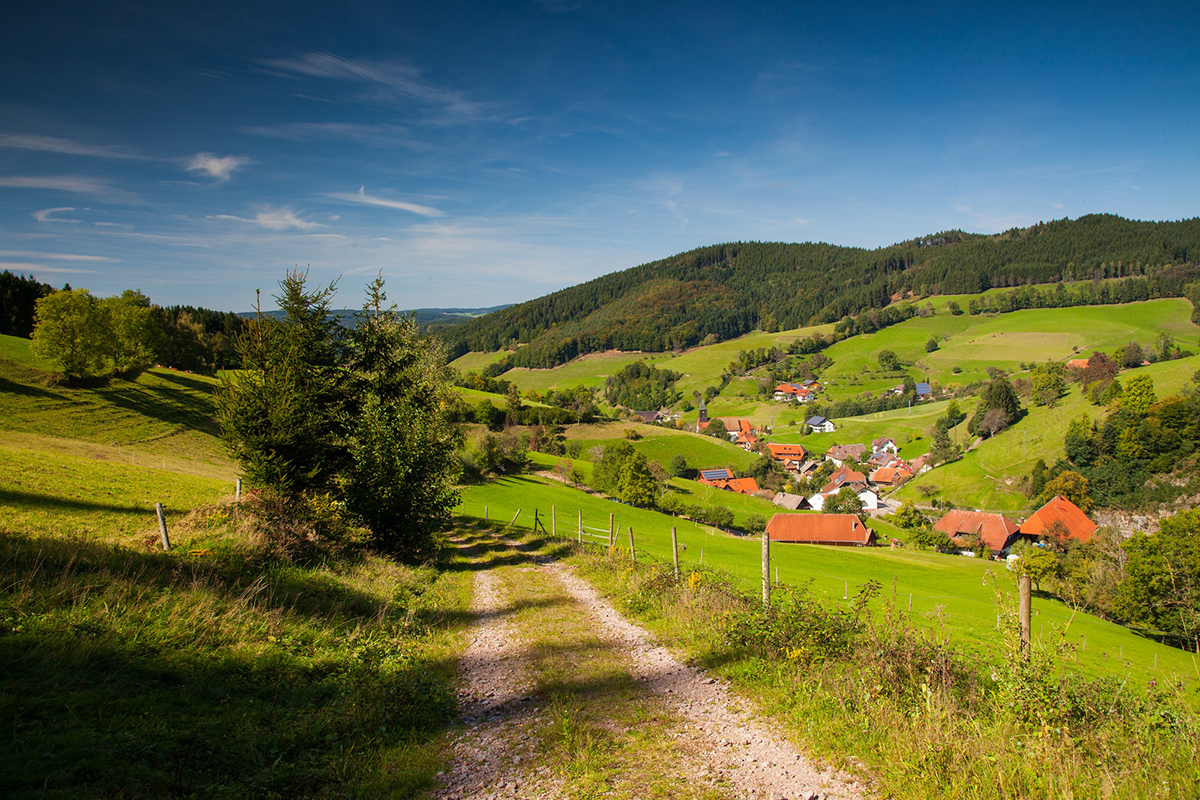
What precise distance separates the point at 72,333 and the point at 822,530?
76.2 m

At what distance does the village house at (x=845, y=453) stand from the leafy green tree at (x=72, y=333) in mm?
122518

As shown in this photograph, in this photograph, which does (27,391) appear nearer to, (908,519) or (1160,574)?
(1160,574)

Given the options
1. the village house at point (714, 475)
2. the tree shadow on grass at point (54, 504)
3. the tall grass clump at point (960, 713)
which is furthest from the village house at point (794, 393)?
the tall grass clump at point (960, 713)

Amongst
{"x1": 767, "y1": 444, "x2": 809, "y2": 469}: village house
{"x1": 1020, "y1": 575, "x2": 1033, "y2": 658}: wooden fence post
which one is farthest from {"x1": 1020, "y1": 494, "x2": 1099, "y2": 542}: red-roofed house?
{"x1": 1020, "y1": 575, "x2": 1033, "y2": 658}: wooden fence post

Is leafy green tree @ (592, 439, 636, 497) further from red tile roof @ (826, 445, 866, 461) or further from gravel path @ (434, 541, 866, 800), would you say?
red tile roof @ (826, 445, 866, 461)

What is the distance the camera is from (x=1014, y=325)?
162750 mm

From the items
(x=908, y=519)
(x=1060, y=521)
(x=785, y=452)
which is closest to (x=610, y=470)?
(x=908, y=519)

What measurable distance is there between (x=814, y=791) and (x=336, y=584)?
10.7m

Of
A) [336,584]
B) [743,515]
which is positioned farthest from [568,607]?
[743,515]

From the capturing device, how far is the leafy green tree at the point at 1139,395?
280ft

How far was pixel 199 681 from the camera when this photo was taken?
Result: 625 centimetres

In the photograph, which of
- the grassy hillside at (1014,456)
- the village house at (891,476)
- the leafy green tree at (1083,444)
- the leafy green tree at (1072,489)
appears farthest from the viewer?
the village house at (891,476)

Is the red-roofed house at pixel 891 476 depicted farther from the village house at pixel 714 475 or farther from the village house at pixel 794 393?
the village house at pixel 794 393

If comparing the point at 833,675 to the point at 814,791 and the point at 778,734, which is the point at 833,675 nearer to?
the point at 778,734
